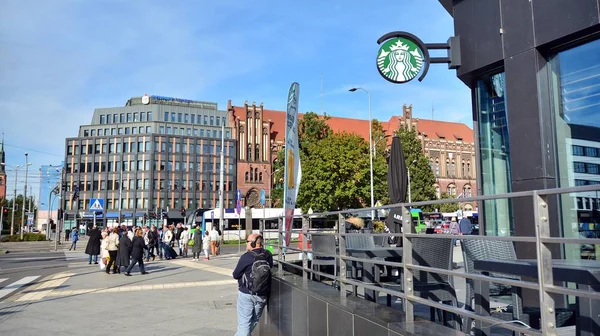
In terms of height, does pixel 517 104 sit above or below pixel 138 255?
above

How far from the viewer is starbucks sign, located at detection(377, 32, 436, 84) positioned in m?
7.92

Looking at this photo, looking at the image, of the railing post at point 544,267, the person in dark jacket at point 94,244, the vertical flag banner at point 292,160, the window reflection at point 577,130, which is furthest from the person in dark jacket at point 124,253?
the railing post at point 544,267

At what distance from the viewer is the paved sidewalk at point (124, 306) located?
8195mm

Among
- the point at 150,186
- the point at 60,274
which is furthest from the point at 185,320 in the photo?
the point at 150,186

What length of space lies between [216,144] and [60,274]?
233ft

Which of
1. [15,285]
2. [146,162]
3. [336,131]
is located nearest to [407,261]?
[15,285]

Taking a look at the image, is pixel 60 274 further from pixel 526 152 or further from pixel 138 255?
pixel 526 152

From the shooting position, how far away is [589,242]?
171 cm

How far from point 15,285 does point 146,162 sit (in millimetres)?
73163

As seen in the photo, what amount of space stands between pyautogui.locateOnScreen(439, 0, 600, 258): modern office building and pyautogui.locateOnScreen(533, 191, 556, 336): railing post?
12.4ft

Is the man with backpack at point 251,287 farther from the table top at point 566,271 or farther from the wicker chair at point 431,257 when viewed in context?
the table top at point 566,271

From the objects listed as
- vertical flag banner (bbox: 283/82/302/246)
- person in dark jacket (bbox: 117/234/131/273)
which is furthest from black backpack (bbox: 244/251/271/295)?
person in dark jacket (bbox: 117/234/131/273)

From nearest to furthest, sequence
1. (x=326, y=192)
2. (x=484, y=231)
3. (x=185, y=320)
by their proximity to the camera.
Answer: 1. (x=484, y=231)
2. (x=185, y=320)
3. (x=326, y=192)

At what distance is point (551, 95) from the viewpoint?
614cm
